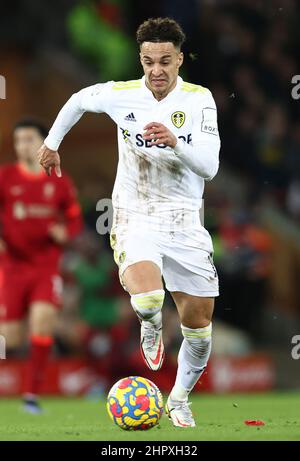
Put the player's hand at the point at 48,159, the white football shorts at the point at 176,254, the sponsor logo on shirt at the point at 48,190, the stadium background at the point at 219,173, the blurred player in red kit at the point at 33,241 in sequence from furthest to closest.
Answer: the stadium background at the point at 219,173
the sponsor logo on shirt at the point at 48,190
the blurred player in red kit at the point at 33,241
the player's hand at the point at 48,159
the white football shorts at the point at 176,254

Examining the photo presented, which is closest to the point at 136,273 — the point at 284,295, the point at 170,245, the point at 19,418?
the point at 170,245

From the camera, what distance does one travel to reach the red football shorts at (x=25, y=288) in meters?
10.5

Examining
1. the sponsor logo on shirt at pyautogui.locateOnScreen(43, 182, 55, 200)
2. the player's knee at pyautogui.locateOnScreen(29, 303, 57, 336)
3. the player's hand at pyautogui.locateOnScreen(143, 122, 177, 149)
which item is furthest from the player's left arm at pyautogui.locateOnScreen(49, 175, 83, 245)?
the player's hand at pyautogui.locateOnScreen(143, 122, 177, 149)

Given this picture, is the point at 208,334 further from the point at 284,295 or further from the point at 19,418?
the point at 284,295

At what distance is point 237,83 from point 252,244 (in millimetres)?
2983

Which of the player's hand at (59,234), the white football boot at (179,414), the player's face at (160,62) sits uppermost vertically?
the player's face at (160,62)

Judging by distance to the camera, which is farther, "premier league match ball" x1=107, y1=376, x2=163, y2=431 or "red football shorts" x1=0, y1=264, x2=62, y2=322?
"red football shorts" x1=0, y1=264, x2=62, y2=322

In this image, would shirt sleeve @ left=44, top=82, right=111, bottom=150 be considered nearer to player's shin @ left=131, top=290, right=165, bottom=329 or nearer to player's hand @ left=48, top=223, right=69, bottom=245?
player's shin @ left=131, top=290, right=165, bottom=329

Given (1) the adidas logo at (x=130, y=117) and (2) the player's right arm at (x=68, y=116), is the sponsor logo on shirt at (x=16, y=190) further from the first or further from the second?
(1) the adidas logo at (x=130, y=117)

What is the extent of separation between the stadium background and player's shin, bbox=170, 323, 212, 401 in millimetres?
5396

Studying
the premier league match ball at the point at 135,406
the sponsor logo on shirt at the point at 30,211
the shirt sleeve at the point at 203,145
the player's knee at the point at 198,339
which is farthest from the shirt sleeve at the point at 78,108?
the sponsor logo on shirt at the point at 30,211

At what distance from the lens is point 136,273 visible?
7375 millimetres

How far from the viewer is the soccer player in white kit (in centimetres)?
739

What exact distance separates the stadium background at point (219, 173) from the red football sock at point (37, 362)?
287 centimetres
